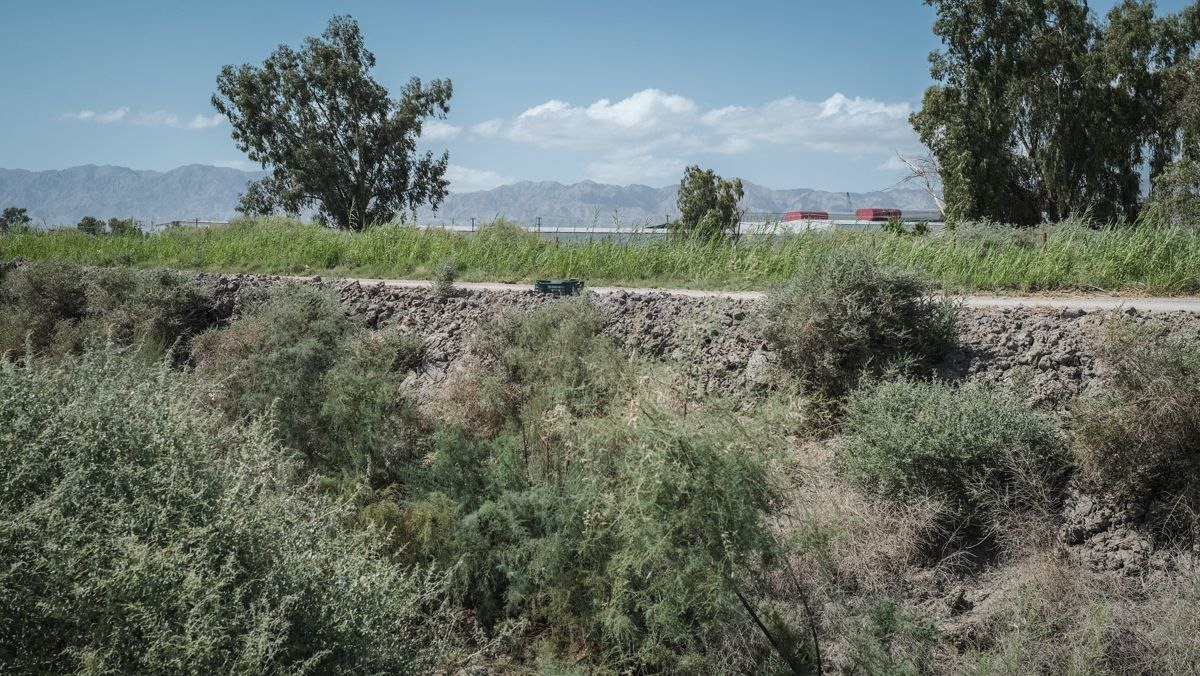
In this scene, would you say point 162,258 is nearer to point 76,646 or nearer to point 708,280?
point 708,280

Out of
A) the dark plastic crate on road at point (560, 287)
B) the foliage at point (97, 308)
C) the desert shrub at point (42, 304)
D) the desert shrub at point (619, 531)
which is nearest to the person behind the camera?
the desert shrub at point (619, 531)

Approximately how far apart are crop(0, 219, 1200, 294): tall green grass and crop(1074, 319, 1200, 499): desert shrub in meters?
3.41

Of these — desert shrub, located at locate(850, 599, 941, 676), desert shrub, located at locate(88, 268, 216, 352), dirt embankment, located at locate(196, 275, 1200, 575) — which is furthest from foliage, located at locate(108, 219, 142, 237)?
desert shrub, located at locate(850, 599, 941, 676)

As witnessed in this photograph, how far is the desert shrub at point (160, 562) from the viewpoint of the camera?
4.45 metres

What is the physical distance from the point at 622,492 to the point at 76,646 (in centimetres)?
304

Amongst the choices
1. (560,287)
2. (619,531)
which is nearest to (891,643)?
(619,531)

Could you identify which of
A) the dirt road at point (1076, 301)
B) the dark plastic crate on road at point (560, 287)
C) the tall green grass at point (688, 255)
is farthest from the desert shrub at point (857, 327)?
the dark plastic crate on road at point (560, 287)

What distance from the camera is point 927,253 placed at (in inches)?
589

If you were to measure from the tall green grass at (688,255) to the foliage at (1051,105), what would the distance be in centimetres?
1900

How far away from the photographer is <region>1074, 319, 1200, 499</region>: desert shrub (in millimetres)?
7742

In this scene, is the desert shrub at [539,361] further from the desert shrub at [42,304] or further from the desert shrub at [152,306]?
the desert shrub at [42,304]

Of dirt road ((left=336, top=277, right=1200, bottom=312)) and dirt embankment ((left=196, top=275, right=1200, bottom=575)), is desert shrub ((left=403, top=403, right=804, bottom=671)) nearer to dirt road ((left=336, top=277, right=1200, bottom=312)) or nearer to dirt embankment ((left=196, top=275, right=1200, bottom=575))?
dirt embankment ((left=196, top=275, right=1200, bottom=575))

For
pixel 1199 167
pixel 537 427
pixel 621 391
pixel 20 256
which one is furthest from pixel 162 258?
pixel 1199 167

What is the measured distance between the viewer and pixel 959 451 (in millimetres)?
8062
